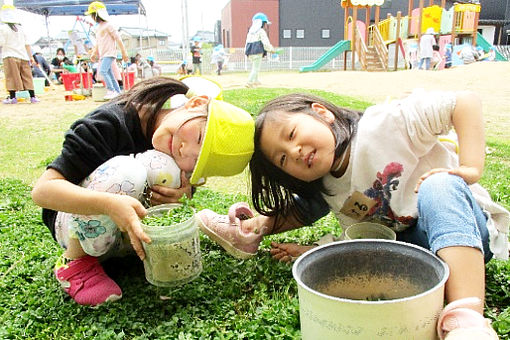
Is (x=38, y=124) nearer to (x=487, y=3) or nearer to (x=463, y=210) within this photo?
(x=463, y=210)

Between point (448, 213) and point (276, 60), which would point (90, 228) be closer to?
point (448, 213)

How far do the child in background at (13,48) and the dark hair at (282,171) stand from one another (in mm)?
8001

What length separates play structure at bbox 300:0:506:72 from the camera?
15977mm

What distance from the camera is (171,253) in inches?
65.6

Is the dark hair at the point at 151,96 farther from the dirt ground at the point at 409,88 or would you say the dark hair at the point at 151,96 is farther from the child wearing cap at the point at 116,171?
the dirt ground at the point at 409,88

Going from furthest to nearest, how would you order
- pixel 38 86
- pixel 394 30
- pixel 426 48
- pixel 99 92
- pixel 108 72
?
pixel 394 30 → pixel 426 48 → pixel 38 86 → pixel 99 92 → pixel 108 72

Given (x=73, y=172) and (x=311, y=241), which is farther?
(x=311, y=241)

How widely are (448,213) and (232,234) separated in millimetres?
932

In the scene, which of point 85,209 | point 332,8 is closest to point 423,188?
point 85,209

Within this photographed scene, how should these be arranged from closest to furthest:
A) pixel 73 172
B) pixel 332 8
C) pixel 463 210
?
1. pixel 463 210
2. pixel 73 172
3. pixel 332 8

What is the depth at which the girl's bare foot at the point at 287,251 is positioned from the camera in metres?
1.97

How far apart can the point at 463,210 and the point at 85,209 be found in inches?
45.1

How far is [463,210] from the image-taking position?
1.38 metres

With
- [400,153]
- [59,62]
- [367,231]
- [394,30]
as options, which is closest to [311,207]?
[367,231]
